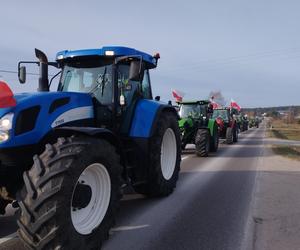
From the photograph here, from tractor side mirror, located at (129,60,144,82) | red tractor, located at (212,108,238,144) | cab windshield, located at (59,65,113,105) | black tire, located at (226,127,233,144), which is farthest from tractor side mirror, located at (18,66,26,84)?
black tire, located at (226,127,233,144)

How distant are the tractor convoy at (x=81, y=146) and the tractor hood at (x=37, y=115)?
1 centimetres

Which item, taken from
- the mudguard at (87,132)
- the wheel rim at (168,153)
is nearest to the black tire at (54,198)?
the mudguard at (87,132)

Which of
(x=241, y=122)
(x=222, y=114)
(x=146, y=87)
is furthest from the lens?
(x=241, y=122)

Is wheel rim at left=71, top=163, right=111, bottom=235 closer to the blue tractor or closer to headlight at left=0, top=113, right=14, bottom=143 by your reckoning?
the blue tractor

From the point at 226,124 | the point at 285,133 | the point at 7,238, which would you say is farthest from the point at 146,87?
the point at 285,133

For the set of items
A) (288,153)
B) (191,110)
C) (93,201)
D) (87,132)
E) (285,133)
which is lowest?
(285,133)

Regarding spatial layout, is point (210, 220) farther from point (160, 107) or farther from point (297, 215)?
point (160, 107)

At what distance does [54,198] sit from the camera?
147 inches

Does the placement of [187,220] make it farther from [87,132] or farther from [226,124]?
[226,124]

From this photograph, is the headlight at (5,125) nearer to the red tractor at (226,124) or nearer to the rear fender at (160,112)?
the rear fender at (160,112)

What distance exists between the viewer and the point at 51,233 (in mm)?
3668

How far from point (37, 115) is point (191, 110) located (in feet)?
42.8

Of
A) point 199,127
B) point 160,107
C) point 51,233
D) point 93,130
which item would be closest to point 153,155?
point 160,107

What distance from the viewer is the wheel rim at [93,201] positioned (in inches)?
170
